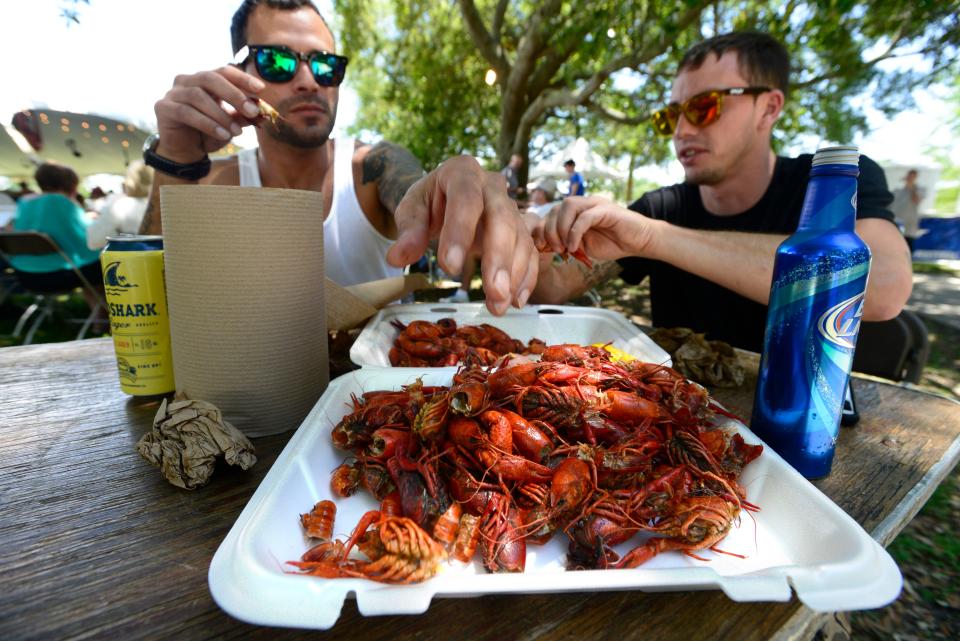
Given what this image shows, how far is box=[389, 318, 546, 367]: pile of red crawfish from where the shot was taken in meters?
1.76

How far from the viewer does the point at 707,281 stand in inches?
114

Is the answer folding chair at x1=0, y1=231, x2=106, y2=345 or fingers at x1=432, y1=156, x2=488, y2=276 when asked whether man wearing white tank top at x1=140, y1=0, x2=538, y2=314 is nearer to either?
fingers at x1=432, y1=156, x2=488, y2=276

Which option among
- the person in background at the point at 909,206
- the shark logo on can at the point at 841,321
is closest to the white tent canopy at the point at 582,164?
the person in background at the point at 909,206

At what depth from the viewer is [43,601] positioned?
27.3 inches

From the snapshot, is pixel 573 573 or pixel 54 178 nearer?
pixel 573 573

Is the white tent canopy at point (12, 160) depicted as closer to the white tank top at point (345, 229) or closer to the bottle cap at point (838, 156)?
the white tank top at point (345, 229)

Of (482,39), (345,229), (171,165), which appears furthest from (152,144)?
(482,39)

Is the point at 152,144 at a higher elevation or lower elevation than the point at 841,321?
higher

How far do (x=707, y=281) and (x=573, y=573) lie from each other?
268 cm

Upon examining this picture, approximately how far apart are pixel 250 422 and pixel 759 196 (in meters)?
3.10

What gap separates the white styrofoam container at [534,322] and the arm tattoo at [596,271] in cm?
66

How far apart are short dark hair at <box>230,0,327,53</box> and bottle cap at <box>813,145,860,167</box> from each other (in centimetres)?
276

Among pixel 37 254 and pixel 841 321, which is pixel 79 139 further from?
pixel 841 321

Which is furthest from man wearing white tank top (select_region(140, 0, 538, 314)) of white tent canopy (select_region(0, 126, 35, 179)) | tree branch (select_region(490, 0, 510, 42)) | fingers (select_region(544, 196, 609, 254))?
white tent canopy (select_region(0, 126, 35, 179))
